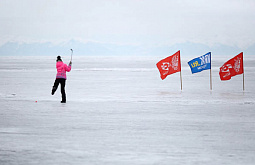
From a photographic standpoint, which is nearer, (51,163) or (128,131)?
(51,163)

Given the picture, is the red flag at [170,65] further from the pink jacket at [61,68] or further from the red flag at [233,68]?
the pink jacket at [61,68]

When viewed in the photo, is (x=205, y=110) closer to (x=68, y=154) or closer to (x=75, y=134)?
(x=75, y=134)

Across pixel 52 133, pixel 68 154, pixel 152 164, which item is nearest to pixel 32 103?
pixel 52 133

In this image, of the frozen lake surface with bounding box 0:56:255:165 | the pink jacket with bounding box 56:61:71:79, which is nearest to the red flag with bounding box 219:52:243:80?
the frozen lake surface with bounding box 0:56:255:165

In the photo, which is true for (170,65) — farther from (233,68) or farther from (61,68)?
(61,68)

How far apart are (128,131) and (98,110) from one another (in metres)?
3.42

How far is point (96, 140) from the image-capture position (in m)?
7.26

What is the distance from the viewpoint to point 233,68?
60.8 ft

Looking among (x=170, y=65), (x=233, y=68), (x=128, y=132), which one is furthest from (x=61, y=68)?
(x=233, y=68)

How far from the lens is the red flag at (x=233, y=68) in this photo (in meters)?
18.2

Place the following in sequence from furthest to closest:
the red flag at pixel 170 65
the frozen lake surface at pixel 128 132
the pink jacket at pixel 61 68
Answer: the red flag at pixel 170 65 < the pink jacket at pixel 61 68 < the frozen lake surface at pixel 128 132

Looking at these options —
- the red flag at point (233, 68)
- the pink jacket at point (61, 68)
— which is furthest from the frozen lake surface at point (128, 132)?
the red flag at point (233, 68)

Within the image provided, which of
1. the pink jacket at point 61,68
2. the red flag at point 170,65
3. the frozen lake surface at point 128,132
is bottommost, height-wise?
the frozen lake surface at point 128,132

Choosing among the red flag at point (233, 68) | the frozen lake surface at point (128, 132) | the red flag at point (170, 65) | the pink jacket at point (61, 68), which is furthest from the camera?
the red flag at point (170, 65)
